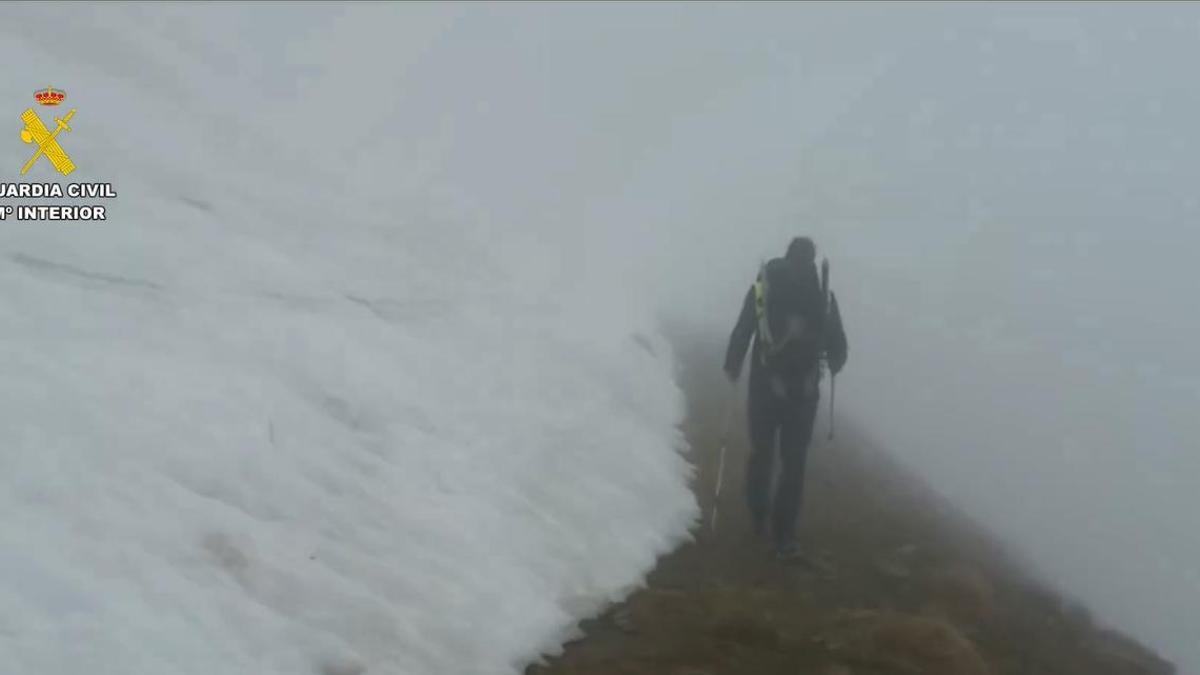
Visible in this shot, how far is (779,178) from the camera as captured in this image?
58188mm

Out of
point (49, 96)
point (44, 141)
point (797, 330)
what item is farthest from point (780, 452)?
point (49, 96)

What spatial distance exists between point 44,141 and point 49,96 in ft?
4.99

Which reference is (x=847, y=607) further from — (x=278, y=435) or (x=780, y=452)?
(x=278, y=435)

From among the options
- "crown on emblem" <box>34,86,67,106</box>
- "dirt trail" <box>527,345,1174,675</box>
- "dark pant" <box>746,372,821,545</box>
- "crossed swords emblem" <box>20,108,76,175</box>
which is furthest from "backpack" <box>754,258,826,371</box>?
"crown on emblem" <box>34,86,67,106</box>

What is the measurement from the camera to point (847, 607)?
933 cm

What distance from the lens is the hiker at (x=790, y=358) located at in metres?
10.7

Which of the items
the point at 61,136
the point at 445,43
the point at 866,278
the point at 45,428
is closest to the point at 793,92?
the point at 445,43

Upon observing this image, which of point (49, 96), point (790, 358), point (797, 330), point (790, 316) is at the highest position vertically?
point (49, 96)

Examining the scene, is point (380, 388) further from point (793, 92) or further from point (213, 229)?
point (793, 92)

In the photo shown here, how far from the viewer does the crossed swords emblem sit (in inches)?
473

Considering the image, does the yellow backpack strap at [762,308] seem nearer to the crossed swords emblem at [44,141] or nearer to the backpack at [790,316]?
the backpack at [790,316]

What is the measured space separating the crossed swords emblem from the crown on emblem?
447 mm

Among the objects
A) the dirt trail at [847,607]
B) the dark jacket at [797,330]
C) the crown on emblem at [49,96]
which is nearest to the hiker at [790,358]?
the dark jacket at [797,330]

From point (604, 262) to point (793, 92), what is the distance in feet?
146
